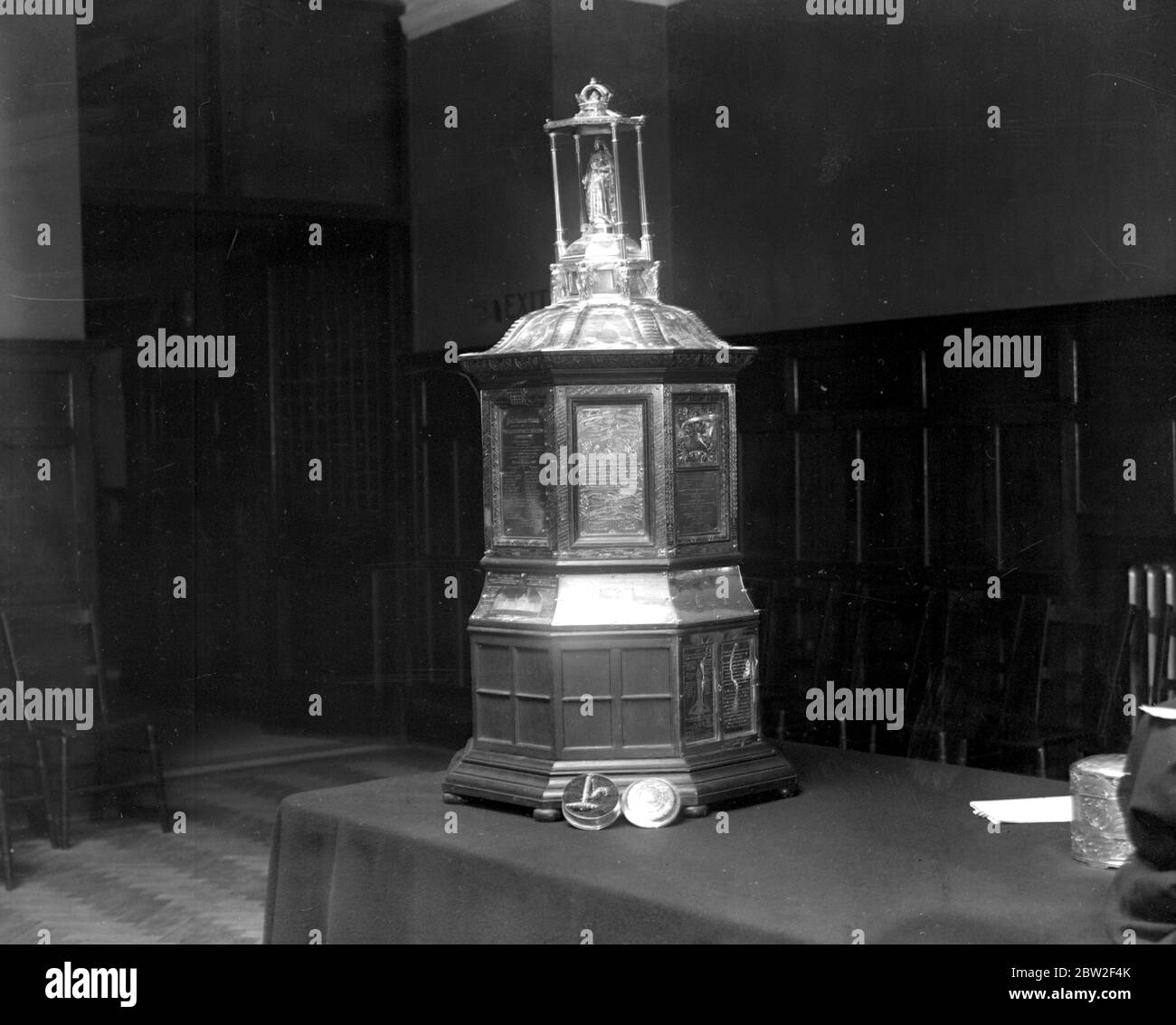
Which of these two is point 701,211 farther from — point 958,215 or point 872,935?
point 872,935

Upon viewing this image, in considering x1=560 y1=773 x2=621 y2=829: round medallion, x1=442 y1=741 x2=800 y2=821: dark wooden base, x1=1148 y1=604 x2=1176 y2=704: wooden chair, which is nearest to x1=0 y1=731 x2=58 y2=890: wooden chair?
x1=442 y1=741 x2=800 y2=821: dark wooden base

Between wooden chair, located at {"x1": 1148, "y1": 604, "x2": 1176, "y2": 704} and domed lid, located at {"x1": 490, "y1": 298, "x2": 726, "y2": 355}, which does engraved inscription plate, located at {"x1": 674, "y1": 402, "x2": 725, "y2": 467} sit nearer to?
domed lid, located at {"x1": 490, "y1": 298, "x2": 726, "y2": 355}

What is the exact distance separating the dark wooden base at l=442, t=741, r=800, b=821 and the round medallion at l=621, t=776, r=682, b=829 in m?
0.05

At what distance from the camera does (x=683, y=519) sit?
12.2ft

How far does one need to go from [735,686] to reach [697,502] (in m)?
0.44

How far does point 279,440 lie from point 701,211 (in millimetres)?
1813

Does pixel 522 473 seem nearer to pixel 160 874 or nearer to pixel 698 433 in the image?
pixel 698 433

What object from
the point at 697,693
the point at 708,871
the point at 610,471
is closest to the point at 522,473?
the point at 610,471

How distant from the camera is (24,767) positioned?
5094 mm

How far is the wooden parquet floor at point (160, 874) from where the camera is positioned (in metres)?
4.98

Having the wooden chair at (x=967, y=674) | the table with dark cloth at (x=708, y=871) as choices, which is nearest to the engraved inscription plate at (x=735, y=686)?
the table with dark cloth at (x=708, y=871)

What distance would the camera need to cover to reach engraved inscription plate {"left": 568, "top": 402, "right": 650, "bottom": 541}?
144 inches

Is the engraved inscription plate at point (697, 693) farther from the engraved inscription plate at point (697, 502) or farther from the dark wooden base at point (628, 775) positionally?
the engraved inscription plate at point (697, 502)
